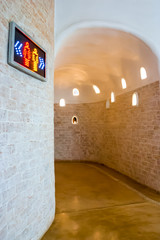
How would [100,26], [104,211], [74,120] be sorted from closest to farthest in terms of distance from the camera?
[104,211] < [100,26] < [74,120]

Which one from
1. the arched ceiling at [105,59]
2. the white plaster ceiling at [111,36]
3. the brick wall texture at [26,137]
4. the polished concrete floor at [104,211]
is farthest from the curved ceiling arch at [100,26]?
the polished concrete floor at [104,211]

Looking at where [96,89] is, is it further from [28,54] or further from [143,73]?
[28,54]

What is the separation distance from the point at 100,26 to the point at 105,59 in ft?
7.04

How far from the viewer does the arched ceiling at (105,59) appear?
5.26 metres

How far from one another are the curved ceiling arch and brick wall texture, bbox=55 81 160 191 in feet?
4.09

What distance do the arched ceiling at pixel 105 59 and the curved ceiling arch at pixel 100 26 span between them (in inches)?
4.6

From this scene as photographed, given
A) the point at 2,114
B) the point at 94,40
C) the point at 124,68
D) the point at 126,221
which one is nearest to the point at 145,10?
the point at 94,40

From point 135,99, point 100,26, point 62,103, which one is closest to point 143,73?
point 135,99

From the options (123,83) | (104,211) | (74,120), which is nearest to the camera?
(104,211)

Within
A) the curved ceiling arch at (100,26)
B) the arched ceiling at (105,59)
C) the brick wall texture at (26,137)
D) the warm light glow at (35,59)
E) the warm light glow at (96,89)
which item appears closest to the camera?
the brick wall texture at (26,137)

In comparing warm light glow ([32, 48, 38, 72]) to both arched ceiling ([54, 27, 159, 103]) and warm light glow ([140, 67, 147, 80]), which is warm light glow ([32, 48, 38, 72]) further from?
warm light glow ([140, 67, 147, 80])

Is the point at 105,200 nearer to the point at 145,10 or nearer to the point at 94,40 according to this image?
the point at 94,40

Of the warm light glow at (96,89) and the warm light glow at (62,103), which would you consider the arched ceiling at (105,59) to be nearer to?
the warm light glow at (96,89)

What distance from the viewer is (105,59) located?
693cm
